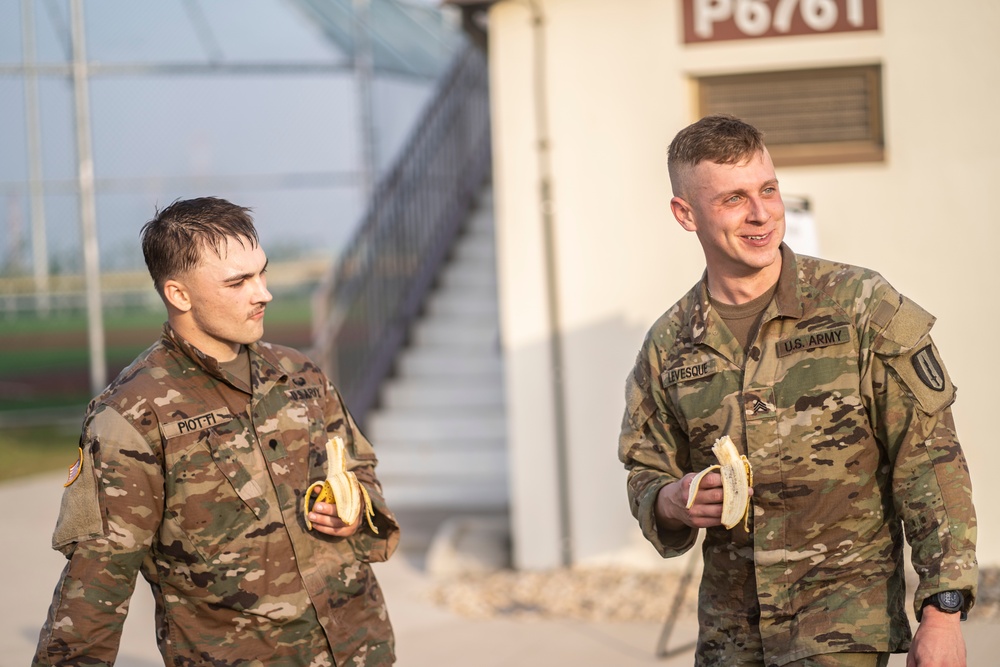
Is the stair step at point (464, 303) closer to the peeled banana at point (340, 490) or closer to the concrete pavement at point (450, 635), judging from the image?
the concrete pavement at point (450, 635)

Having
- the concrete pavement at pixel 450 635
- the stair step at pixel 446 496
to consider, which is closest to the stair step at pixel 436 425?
the stair step at pixel 446 496

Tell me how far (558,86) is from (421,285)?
3345 mm

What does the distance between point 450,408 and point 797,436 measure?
6.58 meters

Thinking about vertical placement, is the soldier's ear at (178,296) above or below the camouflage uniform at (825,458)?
above

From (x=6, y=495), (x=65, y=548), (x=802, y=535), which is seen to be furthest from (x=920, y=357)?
(x=6, y=495)

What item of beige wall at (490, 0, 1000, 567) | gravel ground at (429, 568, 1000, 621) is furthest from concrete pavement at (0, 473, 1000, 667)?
beige wall at (490, 0, 1000, 567)

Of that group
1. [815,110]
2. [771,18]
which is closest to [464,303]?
[815,110]

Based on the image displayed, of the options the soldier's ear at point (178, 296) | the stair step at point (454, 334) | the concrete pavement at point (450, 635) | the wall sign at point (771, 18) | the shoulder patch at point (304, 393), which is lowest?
the concrete pavement at point (450, 635)

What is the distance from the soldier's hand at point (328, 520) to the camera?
3051 mm

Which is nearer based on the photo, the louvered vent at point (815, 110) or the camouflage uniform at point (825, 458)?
the camouflage uniform at point (825, 458)

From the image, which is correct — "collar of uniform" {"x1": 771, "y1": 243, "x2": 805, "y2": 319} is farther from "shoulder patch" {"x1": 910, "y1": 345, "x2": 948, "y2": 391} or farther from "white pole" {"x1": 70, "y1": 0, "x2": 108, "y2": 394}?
"white pole" {"x1": 70, "y1": 0, "x2": 108, "y2": 394}

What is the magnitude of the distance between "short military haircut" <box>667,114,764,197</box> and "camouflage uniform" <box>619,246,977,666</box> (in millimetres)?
288

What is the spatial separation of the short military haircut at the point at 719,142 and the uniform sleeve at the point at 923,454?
509 mm

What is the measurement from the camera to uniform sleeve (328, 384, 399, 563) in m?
3.26
